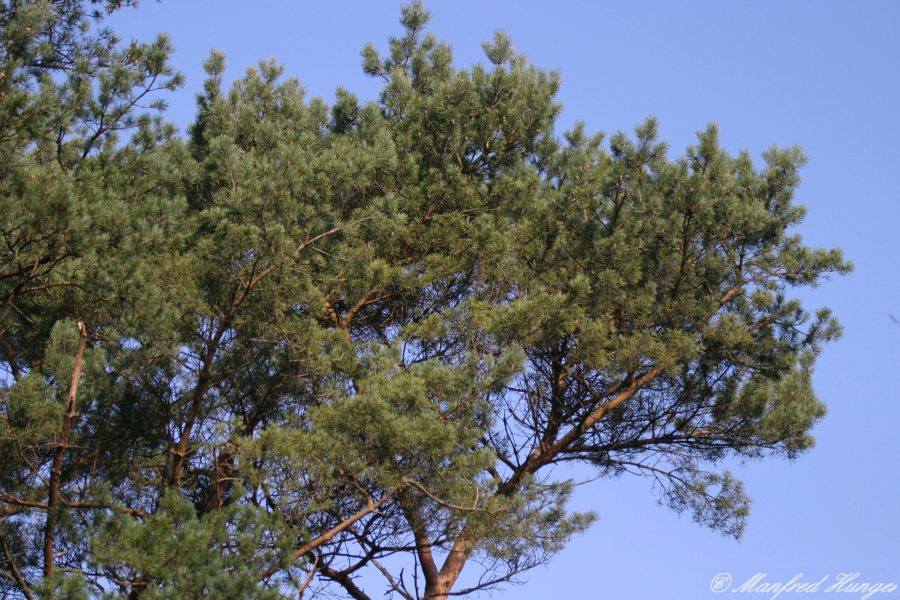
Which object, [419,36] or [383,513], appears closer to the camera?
[383,513]

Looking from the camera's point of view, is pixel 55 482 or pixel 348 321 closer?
pixel 55 482

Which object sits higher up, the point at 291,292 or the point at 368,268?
the point at 368,268

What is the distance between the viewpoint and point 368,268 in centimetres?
914

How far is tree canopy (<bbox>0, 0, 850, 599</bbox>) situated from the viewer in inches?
283

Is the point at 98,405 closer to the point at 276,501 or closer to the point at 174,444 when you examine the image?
the point at 174,444

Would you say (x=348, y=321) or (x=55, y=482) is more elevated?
(x=348, y=321)

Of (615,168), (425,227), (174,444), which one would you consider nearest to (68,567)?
(174,444)

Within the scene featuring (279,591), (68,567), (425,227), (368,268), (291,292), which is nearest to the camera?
(279,591)

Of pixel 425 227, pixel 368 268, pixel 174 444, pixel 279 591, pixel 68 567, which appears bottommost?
pixel 279 591

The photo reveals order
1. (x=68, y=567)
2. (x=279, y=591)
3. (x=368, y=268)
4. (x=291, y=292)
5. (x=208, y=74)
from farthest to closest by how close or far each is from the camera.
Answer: (x=208, y=74)
(x=368, y=268)
(x=291, y=292)
(x=68, y=567)
(x=279, y=591)

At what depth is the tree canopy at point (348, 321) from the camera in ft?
23.6

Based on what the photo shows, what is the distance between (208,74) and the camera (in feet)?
37.0

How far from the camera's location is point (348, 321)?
31.7ft

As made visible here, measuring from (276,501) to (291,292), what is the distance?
145cm
